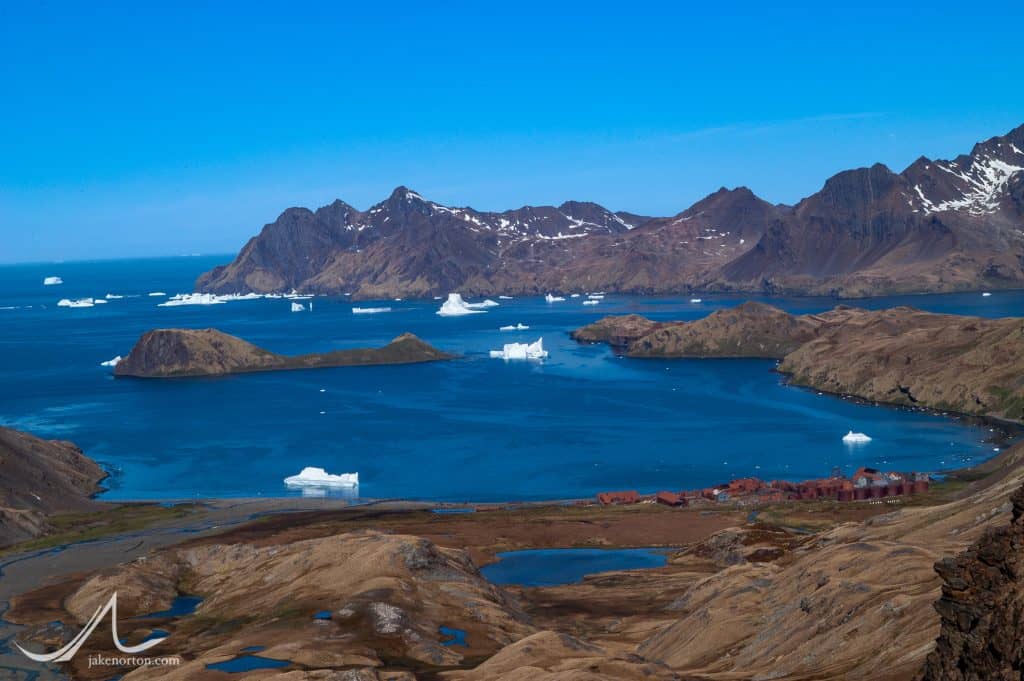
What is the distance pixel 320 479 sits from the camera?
112 m

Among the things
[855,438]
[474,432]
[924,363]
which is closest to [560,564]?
[855,438]

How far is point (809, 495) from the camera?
97.4m

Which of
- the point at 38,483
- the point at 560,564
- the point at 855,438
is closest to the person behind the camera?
the point at 560,564

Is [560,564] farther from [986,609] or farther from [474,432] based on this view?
[474,432]

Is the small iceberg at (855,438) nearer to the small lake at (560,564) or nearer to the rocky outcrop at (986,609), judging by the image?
the small lake at (560,564)

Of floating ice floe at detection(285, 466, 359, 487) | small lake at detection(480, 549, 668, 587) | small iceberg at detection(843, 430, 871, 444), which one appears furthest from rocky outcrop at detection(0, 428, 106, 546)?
small iceberg at detection(843, 430, 871, 444)

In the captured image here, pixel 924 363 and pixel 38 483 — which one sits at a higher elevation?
pixel 924 363

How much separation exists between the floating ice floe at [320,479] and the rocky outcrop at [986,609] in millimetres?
86300

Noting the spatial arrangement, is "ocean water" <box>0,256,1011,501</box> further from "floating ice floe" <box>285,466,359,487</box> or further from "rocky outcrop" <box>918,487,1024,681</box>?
"rocky outcrop" <box>918,487,1024,681</box>

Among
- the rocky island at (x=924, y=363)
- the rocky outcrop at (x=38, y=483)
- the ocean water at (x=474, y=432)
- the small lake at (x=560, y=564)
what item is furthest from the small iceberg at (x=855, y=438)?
the rocky outcrop at (x=38, y=483)

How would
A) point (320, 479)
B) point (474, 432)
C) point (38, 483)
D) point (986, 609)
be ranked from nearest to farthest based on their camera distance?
point (986, 609) → point (38, 483) → point (320, 479) → point (474, 432)

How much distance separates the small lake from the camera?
71062 millimetres

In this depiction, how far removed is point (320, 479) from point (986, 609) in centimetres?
8896

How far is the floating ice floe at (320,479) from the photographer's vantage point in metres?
112
